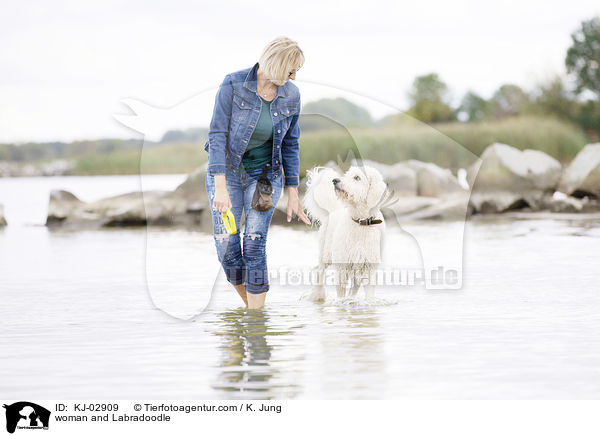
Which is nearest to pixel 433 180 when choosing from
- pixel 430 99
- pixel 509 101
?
pixel 509 101

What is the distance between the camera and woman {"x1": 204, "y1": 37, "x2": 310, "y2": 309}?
215 inches

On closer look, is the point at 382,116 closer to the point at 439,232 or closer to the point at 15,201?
the point at 439,232

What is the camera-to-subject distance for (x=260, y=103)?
5527mm

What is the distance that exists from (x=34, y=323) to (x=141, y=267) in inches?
125

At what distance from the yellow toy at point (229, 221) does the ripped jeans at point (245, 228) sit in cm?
6

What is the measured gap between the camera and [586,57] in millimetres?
26000

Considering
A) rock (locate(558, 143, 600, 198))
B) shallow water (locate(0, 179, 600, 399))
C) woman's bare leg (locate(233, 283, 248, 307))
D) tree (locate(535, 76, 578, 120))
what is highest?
tree (locate(535, 76, 578, 120))

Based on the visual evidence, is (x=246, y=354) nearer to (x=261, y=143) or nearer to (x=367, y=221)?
(x=261, y=143)

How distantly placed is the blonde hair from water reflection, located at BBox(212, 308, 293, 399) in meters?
1.71

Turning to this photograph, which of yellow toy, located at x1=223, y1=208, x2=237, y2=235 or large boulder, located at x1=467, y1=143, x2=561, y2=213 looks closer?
yellow toy, located at x1=223, y1=208, x2=237, y2=235

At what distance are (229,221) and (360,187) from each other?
121cm

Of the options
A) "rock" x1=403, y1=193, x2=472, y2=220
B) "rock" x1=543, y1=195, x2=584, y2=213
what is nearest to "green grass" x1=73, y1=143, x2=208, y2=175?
"rock" x1=403, y1=193, x2=472, y2=220

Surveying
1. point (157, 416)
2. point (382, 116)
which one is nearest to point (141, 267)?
point (382, 116)

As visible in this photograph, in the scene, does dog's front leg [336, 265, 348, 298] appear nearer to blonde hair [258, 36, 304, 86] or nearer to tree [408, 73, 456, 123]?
blonde hair [258, 36, 304, 86]
